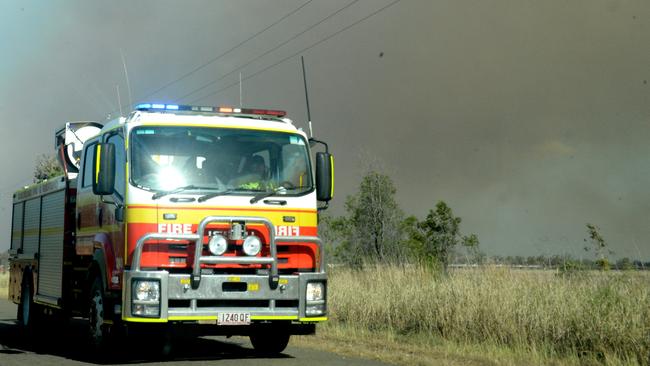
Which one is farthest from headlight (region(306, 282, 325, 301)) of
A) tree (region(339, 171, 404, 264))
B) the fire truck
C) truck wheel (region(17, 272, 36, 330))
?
tree (region(339, 171, 404, 264))

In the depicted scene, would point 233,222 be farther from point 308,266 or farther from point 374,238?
point 374,238

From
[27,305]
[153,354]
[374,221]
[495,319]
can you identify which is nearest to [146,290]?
[153,354]

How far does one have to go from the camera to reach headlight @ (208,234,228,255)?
35.9ft

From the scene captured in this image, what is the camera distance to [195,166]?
1143cm

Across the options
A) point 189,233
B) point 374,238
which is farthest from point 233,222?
point 374,238

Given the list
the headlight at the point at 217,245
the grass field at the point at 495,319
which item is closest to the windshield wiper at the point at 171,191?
the headlight at the point at 217,245

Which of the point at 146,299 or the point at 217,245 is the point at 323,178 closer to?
the point at 217,245

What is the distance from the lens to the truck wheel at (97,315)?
11.8m

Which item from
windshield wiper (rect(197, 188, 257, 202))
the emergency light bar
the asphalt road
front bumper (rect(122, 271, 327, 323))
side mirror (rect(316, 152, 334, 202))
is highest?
the emergency light bar

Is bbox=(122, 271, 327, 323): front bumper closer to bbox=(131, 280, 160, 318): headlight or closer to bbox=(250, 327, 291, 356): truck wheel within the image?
bbox=(131, 280, 160, 318): headlight

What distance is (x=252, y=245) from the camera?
11.2 metres

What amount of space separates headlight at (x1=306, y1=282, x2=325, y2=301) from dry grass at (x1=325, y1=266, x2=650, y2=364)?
2.91 m

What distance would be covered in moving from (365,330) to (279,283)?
19.1 ft

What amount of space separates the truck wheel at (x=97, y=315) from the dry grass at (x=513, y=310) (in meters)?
5.69
